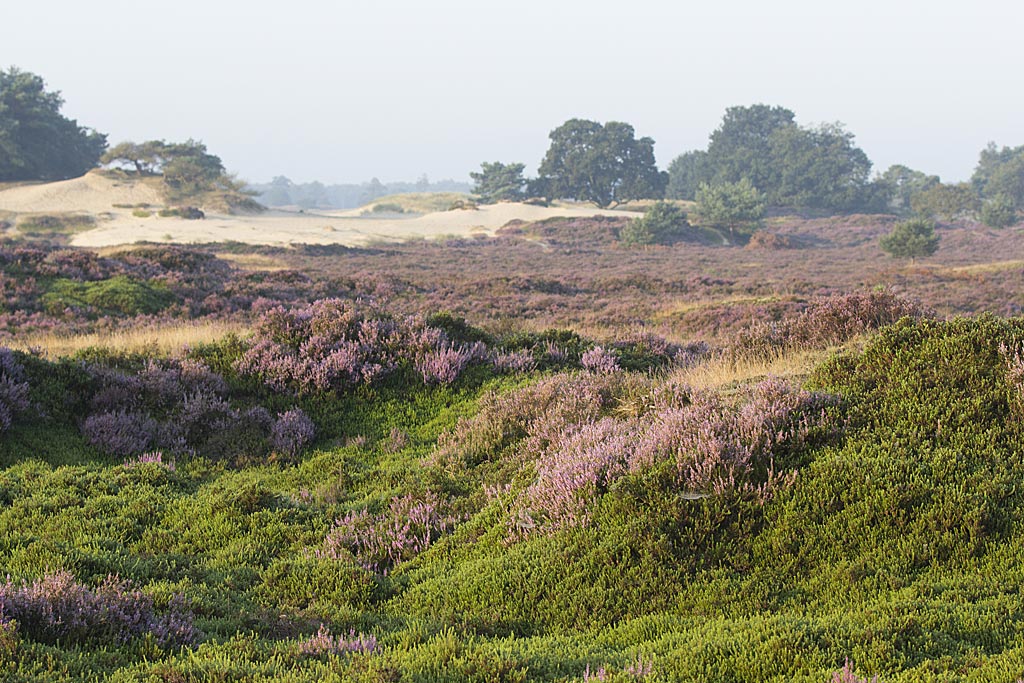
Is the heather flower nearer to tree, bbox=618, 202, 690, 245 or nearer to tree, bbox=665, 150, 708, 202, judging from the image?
tree, bbox=618, 202, 690, 245

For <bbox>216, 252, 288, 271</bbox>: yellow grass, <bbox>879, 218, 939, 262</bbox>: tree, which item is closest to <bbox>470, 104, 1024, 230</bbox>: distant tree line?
<bbox>879, 218, 939, 262</bbox>: tree

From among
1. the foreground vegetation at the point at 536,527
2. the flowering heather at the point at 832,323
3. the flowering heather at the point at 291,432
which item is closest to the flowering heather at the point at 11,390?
the foreground vegetation at the point at 536,527

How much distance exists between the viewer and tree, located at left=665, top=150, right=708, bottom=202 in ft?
412

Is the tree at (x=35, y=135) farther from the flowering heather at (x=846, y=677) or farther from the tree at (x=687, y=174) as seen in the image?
the flowering heather at (x=846, y=677)

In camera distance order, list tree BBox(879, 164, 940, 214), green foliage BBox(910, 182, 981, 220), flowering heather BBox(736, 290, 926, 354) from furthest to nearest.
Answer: tree BBox(879, 164, 940, 214) → green foliage BBox(910, 182, 981, 220) → flowering heather BBox(736, 290, 926, 354)

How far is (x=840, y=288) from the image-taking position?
33281mm

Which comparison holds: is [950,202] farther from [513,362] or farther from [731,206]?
[513,362]

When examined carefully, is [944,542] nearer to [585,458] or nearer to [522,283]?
[585,458]

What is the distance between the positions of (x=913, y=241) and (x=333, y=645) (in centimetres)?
5525

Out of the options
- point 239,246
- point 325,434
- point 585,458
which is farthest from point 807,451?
point 239,246

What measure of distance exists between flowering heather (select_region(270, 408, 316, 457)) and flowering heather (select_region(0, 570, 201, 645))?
3.94m

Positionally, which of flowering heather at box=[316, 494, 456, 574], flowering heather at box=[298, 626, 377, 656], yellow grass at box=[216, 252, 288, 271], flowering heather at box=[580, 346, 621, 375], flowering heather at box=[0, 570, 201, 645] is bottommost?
flowering heather at box=[316, 494, 456, 574]

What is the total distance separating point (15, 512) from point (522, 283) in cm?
2857

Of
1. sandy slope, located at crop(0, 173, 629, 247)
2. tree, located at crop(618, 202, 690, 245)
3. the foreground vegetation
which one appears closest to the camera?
the foreground vegetation
